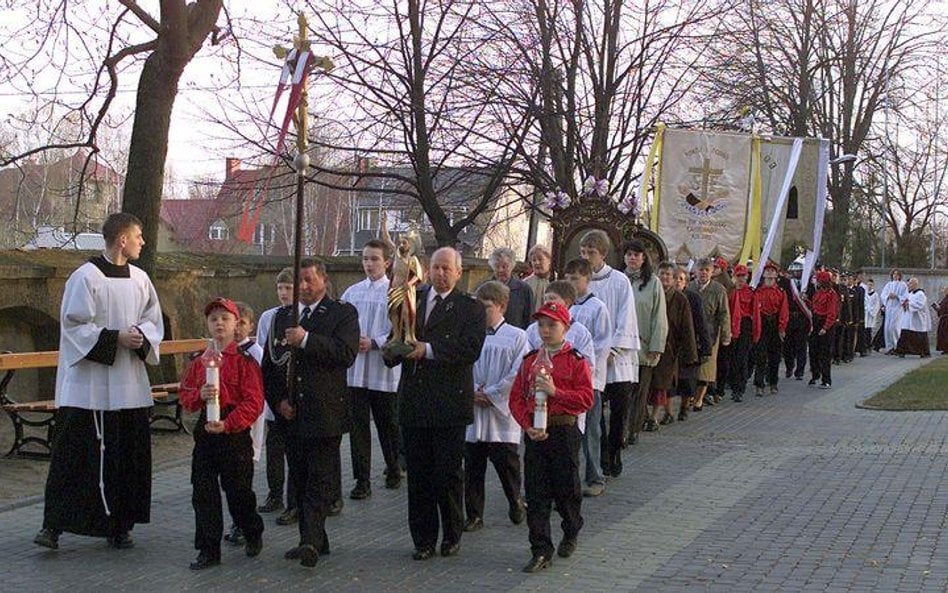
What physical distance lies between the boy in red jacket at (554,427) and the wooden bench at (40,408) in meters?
3.82

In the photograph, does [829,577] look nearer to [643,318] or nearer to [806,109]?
[643,318]

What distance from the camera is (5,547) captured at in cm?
816

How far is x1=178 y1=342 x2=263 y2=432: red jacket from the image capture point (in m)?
7.65

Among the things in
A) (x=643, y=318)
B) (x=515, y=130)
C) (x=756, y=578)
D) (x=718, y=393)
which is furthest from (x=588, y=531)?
(x=515, y=130)

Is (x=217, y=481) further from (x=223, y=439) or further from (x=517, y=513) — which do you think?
(x=517, y=513)

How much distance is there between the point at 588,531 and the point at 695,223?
12.4 m

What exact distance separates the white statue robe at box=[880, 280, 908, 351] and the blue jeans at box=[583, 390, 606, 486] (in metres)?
22.9

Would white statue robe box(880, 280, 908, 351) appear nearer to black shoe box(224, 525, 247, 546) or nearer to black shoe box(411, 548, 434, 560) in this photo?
black shoe box(411, 548, 434, 560)

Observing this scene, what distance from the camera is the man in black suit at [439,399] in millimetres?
7781

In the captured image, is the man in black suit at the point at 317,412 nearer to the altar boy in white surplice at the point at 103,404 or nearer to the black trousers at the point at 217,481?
the black trousers at the point at 217,481

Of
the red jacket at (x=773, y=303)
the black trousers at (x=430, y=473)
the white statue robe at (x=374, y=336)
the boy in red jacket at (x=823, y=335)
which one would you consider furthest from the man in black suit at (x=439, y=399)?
the boy in red jacket at (x=823, y=335)

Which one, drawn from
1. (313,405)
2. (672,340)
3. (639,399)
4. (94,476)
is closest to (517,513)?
(313,405)

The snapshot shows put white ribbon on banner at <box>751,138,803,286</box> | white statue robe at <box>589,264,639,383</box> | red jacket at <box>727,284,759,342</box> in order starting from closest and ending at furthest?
white statue robe at <box>589,264,639,383</box>, red jacket at <box>727,284,759,342</box>, white ribbon on banner at <box>751,138,803,286</box>

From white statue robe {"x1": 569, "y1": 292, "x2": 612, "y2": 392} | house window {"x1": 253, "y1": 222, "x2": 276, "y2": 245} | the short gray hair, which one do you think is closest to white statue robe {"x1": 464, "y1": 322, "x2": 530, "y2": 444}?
white statue robe {"x1": 569, "y1": 292, "x2": 612, "y2": 392}
